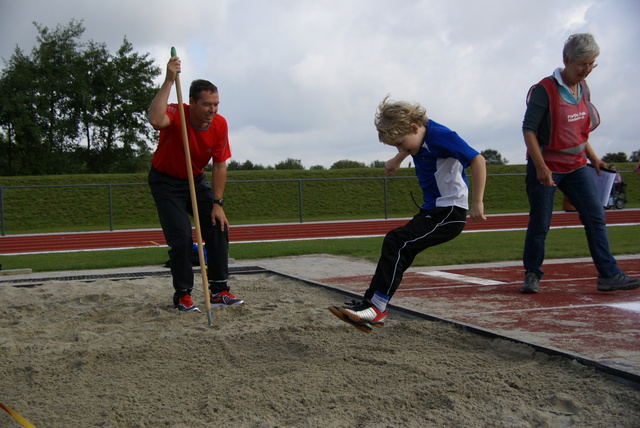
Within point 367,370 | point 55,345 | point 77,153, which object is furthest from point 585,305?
point 77,153

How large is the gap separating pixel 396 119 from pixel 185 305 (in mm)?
2511

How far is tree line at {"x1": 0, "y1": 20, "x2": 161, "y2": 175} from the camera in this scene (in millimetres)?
37625

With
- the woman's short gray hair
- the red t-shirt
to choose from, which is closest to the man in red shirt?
the red t-shirt

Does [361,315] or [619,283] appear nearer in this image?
[361,315]

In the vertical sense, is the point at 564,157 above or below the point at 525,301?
above

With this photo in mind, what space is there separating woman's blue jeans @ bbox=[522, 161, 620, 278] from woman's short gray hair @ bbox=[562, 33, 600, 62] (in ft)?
3.21

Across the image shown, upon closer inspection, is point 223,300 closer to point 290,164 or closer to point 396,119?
point 396,119

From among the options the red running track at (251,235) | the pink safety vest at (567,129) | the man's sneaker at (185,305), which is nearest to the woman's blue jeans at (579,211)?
the pink safety vest at (567,129)

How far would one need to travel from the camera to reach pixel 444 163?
12.9 feet

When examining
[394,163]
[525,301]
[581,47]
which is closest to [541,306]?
[525,301]

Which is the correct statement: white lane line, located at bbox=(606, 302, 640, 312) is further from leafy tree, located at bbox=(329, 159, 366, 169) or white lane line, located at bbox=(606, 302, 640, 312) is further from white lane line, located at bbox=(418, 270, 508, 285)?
leafy tree, located at bbox=(329, 159, 366, 169)

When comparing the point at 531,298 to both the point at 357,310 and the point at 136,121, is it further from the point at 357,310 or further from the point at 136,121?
the point at 136,121

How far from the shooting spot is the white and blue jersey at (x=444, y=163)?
3.83 meters

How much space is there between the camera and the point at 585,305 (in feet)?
16.0
